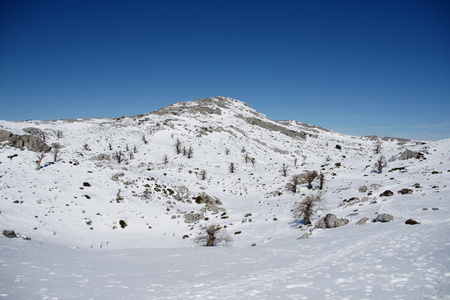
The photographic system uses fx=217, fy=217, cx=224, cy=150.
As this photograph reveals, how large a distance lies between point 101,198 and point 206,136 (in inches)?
2540

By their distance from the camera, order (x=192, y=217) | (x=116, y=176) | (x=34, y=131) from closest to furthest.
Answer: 1. (x=192, y=217)
2. (x=116, y=176)
3. (x=34, y=131)

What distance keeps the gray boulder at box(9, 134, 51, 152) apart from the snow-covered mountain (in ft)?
0.64

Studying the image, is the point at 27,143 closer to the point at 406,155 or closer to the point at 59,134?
the point at 59,134

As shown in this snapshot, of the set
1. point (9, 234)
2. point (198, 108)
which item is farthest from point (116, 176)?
point (198, 108)

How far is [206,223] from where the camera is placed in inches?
1239

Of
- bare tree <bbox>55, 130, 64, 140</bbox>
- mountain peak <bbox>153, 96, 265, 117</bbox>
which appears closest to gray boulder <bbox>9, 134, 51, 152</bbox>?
bare tree <bbox>55, 130, 64, 140</bbox>

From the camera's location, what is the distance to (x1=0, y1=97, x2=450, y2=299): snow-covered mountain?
8250 millimetres

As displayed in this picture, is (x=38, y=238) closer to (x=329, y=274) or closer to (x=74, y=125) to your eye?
(x=329, y=274)

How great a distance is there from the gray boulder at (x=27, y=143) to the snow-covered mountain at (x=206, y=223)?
0.19 meters

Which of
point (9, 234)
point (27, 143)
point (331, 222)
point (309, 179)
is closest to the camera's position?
point (9, 234)

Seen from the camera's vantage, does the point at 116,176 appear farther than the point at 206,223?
Yes

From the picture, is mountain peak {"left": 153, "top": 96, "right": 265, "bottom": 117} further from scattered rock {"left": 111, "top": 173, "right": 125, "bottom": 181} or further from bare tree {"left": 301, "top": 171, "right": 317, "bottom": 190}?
bare tree {"left": 301, "top": 171, "right": 317, "bottom": 190}

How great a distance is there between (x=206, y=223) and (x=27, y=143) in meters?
34.7

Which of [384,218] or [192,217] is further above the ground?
[384,218]
